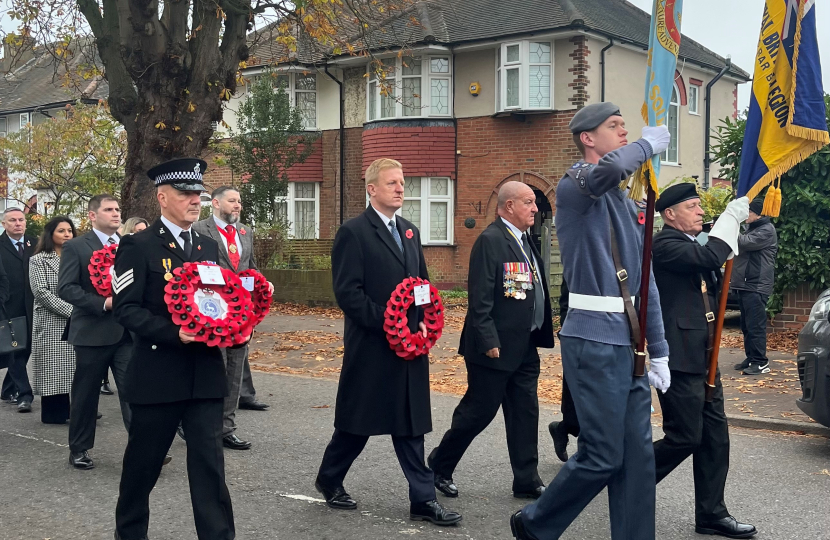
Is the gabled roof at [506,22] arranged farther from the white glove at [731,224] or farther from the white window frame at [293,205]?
the white glove at [731,224]

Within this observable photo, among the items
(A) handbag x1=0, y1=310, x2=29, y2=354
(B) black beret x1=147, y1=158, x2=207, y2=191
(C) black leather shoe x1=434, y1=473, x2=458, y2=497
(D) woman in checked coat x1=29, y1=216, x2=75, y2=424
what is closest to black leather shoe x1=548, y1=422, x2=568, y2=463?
(C) black leather shoe x1=434, y1=473, x2=458, y2=497

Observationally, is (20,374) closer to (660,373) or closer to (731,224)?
(660,373)

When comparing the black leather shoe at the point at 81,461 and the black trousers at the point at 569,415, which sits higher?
the black trousers at the point at 569,415

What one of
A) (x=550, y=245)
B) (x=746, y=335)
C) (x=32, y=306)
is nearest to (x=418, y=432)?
(x=32, y=306)

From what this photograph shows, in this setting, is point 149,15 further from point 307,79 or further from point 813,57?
point 307,79

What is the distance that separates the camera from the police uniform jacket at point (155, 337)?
461 centimetres

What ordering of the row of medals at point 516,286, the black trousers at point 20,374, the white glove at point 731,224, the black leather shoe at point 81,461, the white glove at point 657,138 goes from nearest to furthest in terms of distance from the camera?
the white glove at point 657,138, the white glove at point 731,224, the row of medals at point 516,286, the black leather shoe at point 81,461, the black trousers at point 20,374

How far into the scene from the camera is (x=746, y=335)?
11414 millimetres

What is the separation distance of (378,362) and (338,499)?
97 cm

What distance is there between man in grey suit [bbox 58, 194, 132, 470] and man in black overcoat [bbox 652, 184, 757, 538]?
4117 mm

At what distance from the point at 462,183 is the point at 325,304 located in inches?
283

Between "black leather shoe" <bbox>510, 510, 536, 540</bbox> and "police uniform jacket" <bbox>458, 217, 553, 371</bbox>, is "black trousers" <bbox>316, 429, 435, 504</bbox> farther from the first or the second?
"black leather shoe" <bbox>510, 510, 536, 540</bbox>

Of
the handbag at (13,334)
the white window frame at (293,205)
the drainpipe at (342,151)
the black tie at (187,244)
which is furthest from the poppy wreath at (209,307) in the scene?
the white window frame at (293,205)

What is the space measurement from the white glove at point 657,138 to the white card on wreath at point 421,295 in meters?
1.91
